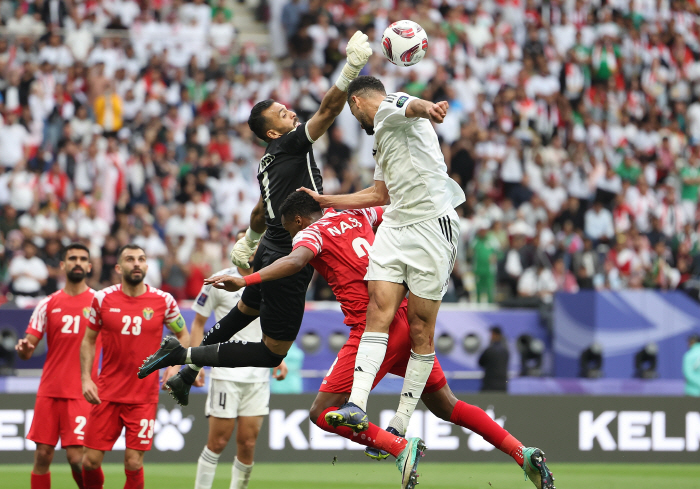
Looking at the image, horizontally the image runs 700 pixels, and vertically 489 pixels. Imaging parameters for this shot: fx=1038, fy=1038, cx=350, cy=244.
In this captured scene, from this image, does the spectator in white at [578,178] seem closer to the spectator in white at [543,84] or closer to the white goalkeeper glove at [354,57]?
the spectator in white at [543,84]

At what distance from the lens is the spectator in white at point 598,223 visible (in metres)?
21.2

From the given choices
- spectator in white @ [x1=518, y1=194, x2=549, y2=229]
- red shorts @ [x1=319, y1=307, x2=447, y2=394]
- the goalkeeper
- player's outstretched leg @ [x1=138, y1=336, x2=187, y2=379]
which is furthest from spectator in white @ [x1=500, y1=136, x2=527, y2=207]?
player's outstretched leg @ [x1=138, y1=336, x2=187, y2=379]

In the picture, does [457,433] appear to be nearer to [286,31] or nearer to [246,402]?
[246,402]

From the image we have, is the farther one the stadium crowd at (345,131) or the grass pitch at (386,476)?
the stadium crowd at (345,131)

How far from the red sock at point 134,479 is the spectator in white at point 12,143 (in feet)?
33.8

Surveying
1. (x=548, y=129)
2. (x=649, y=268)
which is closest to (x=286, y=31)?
(x=548, y=129)

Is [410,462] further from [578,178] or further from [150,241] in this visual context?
[578,178]

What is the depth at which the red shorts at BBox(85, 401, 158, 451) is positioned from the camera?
9414mm

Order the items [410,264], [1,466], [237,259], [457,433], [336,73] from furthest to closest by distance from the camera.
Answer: [336,73]
[457,433]
[1,466]
[237,259]
[410,264]

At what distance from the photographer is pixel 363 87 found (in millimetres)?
8070

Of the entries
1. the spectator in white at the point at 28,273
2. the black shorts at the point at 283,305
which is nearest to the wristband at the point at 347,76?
the black shorts at the point at 283,305

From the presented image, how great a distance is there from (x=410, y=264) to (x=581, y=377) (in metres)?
9.90

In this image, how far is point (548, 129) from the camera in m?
23.3

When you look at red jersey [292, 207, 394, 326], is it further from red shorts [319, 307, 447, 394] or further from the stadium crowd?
the stadium crowd
